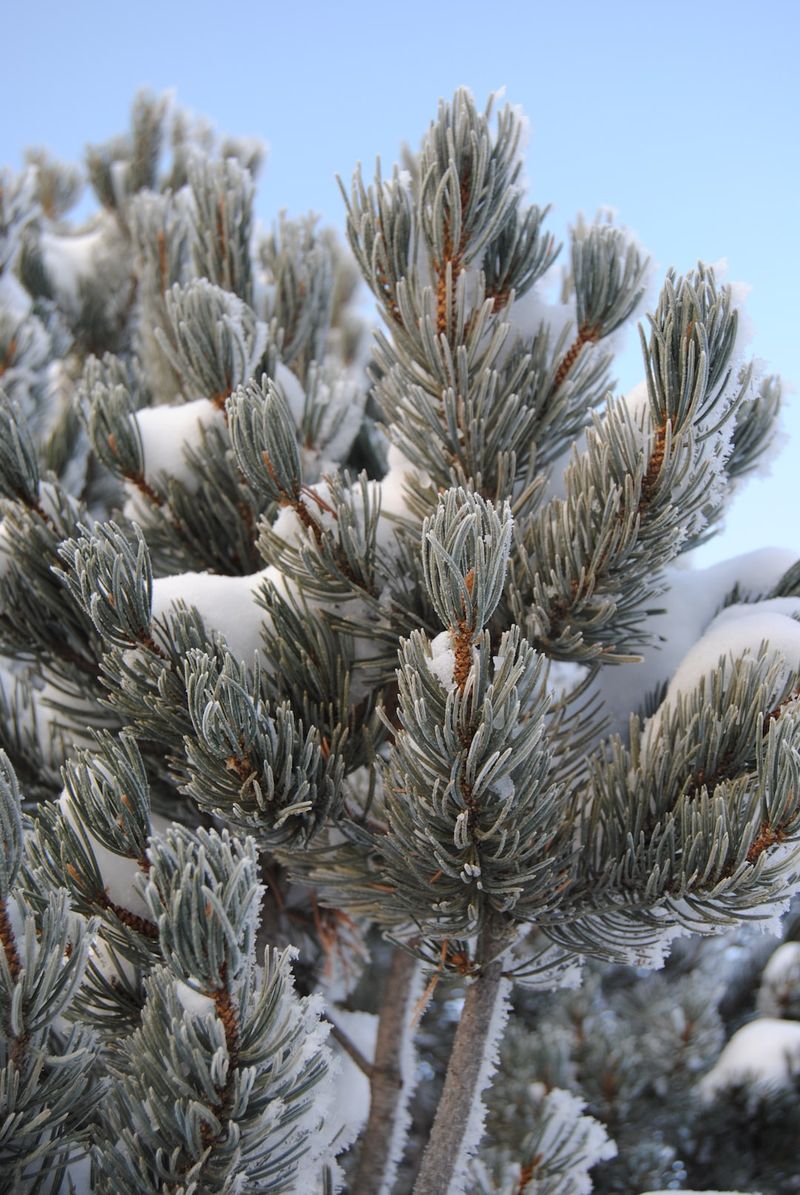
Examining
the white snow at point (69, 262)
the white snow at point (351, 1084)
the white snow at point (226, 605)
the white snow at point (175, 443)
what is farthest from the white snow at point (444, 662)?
the white snow at point (69, 262)

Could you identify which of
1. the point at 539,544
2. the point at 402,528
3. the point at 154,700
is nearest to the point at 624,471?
the point at 539,544

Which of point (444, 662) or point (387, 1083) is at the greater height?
point (444, 662)

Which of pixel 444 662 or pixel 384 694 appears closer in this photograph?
pixel 444 662

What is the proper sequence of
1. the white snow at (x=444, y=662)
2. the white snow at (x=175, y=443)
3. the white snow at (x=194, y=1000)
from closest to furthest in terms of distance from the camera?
the white snow at (x=194, y=1000) → the white snow at (x=444, y=662) → the white snow at (x=175, y=443)

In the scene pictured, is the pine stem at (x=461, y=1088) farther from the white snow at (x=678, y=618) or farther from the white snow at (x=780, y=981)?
the white snow at (x=780, y=981)

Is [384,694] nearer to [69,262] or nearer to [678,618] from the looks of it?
[678,618]

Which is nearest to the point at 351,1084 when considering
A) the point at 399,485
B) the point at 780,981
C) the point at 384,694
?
the point at 384,694

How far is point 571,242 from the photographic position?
1435 mm

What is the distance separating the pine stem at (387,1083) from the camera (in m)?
1.72

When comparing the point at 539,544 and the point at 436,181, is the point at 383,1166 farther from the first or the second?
the point at 436,181

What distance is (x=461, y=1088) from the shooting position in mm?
1309

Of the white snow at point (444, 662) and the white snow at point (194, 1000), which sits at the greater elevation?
the white snow at point (444, 662)

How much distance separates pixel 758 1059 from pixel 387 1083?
5.13 ft

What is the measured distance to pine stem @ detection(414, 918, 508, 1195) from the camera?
4.27ft
